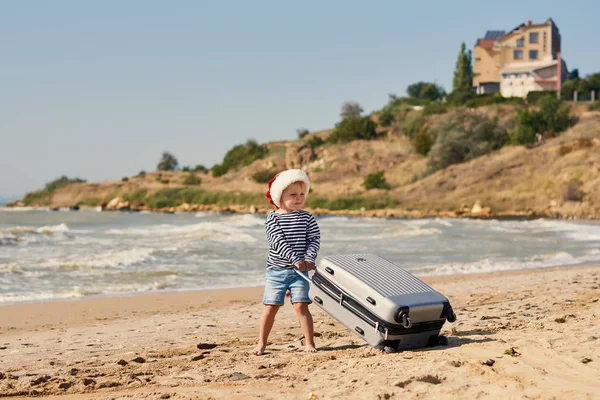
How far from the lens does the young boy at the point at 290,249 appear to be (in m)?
5.77

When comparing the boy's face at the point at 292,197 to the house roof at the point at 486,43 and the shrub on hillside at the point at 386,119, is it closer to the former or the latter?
the shrub on hillside at the point at 386,119

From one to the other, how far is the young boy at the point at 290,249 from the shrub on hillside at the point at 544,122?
5318cm

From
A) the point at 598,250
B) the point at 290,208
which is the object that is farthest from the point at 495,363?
the point at 598,250

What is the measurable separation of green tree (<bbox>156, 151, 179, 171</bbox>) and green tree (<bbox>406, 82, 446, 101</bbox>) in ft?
112

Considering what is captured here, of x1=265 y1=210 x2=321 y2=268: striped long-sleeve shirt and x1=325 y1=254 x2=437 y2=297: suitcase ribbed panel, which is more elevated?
x1=265 y1=210 x2=321 y2=268: striped long-sleeve shirt

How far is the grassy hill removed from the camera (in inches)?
1767

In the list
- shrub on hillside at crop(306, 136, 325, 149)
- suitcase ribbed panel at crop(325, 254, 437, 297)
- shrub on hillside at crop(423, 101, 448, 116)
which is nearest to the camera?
suitcase ribbed panel at crop(325, 254, 437, 297)

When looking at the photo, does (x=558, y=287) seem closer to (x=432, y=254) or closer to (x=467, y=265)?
(x=467, y=265)

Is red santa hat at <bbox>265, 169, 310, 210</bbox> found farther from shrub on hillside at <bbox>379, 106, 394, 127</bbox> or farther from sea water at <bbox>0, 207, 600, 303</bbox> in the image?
shrub on hillside at <bbox>379, 106, 394, 127</bbox>

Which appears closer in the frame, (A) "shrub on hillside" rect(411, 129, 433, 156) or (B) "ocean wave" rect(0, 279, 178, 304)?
(B) "ocean wave" rect(0, 279, 178, 304)

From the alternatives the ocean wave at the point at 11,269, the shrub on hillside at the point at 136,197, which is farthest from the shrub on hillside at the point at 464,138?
the ocean wave at the point at 11,269

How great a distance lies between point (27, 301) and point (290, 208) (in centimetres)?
584

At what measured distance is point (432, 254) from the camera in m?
Result: 18.2

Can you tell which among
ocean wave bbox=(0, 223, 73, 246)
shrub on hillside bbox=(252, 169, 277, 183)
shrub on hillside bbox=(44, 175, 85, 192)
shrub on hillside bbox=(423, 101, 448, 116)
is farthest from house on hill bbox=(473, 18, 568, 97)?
ocean wave bbox=(0, 223, 73, 246)
